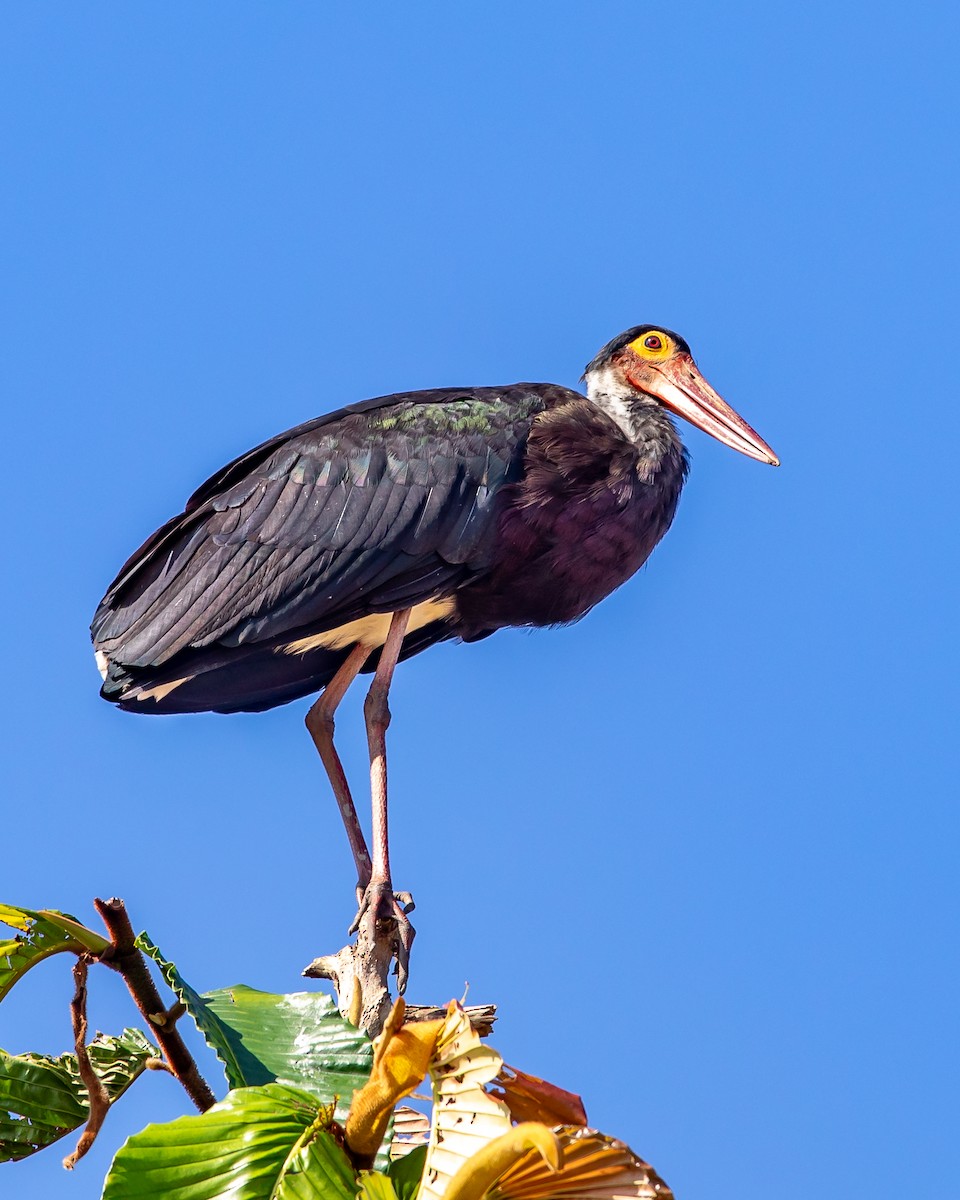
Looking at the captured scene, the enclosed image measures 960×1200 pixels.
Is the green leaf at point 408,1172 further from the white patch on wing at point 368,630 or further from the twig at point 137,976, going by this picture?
the white patch on wing at point 368,630

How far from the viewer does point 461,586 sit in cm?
670

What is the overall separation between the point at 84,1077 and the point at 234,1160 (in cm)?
54

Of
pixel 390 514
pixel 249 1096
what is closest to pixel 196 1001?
pixel 249 1096

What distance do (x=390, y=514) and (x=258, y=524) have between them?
575 mm

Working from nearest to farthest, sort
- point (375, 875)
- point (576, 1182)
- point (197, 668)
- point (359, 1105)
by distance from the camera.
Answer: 1. point (576, 1182)
2. point (359, 1105)
3. point (375, 875)
4. point (197, 668)

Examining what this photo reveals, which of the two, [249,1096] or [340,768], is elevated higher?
[340,768]

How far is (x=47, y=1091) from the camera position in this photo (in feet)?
12.8

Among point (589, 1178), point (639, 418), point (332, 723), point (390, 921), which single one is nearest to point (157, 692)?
point (332, 723)

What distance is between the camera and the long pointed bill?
26.1 ft

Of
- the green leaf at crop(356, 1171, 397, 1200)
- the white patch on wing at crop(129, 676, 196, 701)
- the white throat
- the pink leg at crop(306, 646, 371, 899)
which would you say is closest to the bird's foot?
the pink leg at crop(306, 646, 371, 899)

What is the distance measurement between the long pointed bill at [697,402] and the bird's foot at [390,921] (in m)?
3.27

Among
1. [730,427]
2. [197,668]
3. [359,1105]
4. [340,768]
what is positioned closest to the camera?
[359,1105]

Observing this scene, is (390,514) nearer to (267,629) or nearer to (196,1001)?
(267,629)

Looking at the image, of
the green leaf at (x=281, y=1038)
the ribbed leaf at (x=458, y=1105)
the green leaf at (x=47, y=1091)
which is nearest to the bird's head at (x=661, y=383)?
the green leaf at (x=281, y=1038)
